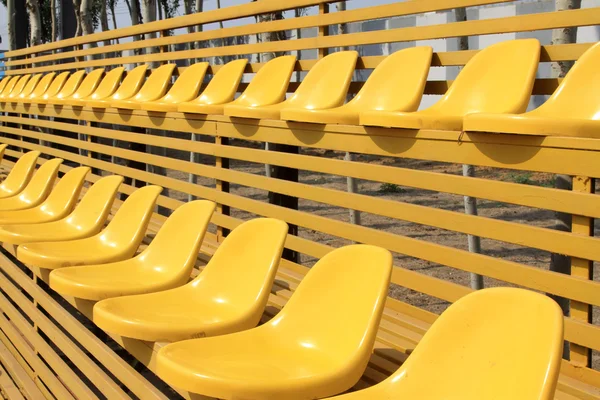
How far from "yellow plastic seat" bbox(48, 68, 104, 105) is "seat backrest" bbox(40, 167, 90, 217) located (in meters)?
1.88

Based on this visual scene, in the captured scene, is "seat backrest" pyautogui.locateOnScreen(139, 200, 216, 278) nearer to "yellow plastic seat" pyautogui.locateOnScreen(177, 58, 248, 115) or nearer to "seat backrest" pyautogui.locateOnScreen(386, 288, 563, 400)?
"yellow plastic seat" pyautogui.locateOnScreen(177, 58, 248, 115)

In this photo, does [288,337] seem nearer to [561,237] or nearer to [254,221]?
[254,221]

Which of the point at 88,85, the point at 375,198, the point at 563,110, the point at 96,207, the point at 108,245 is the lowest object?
the point at 108,245

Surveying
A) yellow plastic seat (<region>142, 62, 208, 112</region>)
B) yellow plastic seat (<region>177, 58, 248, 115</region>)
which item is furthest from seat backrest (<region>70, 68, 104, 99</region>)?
yellow plastic seat (<region>177, 58, 248, 115</region>)

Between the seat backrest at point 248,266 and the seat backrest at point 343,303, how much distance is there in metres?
0.20

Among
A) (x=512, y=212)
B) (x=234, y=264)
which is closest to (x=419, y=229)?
(x=512, y=212)

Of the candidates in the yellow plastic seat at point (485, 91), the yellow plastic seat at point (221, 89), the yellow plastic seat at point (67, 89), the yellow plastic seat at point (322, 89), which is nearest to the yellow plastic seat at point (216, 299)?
the yellow plastic seat at point (485, 91)

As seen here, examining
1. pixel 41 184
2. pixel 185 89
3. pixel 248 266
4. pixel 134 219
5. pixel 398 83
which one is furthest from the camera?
pixel 41 184

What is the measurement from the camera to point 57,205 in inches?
201

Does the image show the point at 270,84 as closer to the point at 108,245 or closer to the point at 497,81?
the point at 108,245

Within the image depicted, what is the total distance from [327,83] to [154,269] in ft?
4.24

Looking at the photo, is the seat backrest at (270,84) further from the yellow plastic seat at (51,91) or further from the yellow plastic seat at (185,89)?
the yellow plastic seat at (51,91)

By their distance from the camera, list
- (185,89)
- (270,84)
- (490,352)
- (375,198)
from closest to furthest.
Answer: (490,352)
(375,198)
(270,84)
(185,89)

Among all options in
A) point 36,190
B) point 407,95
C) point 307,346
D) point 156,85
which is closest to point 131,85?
point 156,85
